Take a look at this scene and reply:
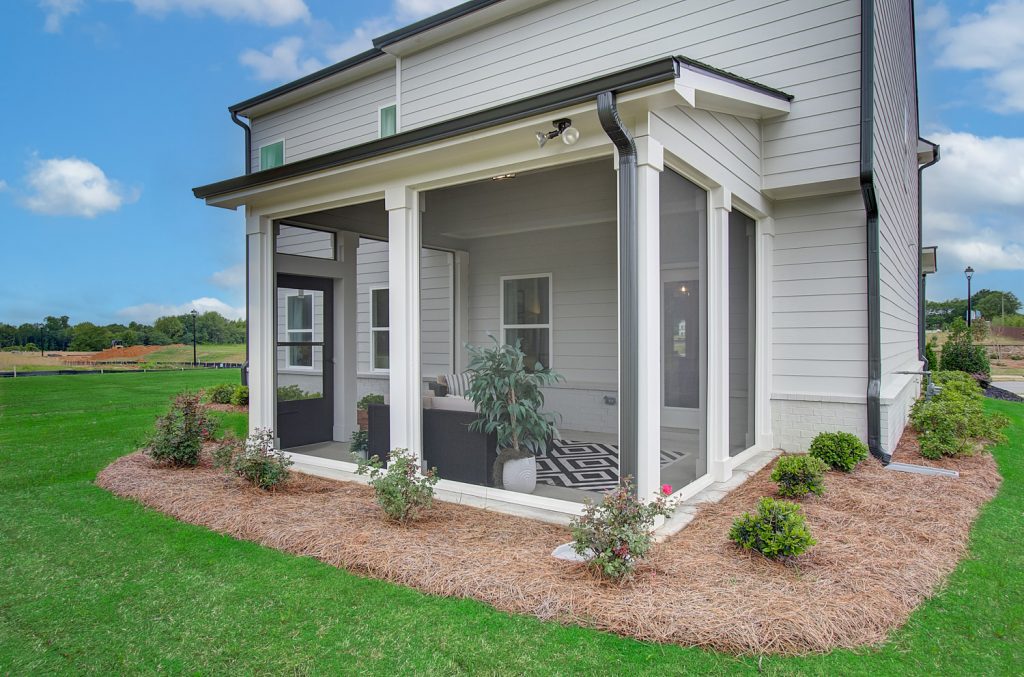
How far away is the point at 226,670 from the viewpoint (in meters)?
2.39

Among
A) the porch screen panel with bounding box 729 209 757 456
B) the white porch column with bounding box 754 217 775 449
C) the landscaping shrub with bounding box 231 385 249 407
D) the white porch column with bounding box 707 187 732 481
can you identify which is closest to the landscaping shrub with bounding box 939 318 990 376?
the white porch column with bounding box 754 217 775 449

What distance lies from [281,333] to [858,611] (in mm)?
5439

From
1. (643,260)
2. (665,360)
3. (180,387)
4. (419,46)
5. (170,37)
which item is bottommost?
(180,387)

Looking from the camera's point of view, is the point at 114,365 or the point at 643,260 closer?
the point at 643,260

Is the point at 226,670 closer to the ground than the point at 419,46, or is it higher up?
closer to the ground

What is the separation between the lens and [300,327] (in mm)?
6422

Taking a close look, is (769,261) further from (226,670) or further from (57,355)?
(57,355)

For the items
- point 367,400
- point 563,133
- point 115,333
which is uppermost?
point 563,133

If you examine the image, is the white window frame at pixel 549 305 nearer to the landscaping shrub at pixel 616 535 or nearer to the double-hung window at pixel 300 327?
the double-hung window at pixel 300 327

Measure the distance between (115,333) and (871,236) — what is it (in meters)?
27.3

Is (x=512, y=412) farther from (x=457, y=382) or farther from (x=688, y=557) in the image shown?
(x=688, y=557)

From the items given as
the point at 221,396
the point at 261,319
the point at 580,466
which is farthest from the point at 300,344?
the point at 221,396

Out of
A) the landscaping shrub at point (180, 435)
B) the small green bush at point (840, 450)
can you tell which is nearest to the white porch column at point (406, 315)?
the landscaping shrub at point (180, 435)

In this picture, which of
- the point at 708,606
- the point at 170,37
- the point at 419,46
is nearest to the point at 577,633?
the point at 708,606
